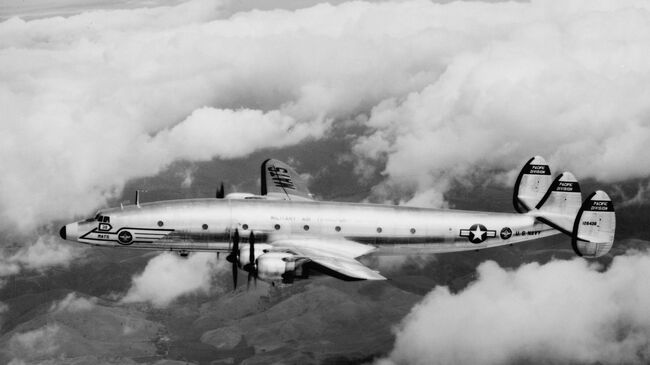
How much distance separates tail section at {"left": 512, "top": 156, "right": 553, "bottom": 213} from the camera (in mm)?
51594

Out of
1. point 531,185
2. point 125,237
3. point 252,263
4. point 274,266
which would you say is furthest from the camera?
point 531,185

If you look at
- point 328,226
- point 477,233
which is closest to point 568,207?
point 477,233

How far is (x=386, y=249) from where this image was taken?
46.2 m

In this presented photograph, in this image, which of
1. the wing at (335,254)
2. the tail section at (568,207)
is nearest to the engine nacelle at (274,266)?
the wing at (335,254)

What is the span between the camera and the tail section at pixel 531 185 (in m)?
51.6

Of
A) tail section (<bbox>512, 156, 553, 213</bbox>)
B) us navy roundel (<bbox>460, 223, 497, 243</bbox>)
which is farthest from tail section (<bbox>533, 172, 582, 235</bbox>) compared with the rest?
us navy roundel (<bbox>460, 223, 497, 243</bbox>)

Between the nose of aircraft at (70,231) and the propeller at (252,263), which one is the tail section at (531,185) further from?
the nose of aircraft at (70,231)

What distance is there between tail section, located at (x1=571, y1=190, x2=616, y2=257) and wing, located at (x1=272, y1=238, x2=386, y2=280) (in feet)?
53.7

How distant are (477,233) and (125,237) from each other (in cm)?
2739

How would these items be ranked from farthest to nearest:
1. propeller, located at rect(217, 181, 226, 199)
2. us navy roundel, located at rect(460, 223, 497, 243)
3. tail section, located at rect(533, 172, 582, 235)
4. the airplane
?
tail section, located at rect(533, 172, 582, 235), us navy roundel, located at rect(460, 223, 497, 243), propeller, located at rect(217, 181, 226, 199), the airplane

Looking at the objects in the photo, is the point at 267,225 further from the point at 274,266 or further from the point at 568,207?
the point at 568,207

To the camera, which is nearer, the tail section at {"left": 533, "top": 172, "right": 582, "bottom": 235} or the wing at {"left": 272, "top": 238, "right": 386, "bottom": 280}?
the wing at {"left": 272, "top": 238, "right": 386, "bottom": 280}

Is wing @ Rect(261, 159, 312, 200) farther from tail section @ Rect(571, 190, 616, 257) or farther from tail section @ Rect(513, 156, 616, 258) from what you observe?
tail section @ Rect(571, 190, 616, 257)

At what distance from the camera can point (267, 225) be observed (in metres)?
43.8
